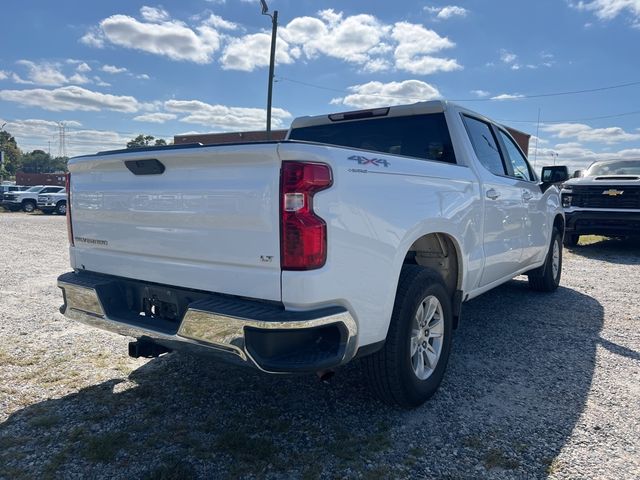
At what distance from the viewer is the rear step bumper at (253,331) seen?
2.26 metres

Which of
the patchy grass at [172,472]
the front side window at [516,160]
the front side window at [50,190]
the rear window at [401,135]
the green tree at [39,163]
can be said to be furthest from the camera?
the green tree at [39,163]

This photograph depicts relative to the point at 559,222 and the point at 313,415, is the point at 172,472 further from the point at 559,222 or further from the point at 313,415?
the point at 559,222

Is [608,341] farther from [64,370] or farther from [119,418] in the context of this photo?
[64,370]

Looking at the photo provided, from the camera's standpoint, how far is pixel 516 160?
5148 mm

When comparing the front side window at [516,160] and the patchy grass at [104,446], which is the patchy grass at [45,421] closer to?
the patchy grass at [104,446]

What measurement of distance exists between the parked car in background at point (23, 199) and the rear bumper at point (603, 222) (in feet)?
88.7

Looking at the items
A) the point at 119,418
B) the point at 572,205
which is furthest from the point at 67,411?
the point at 572,205

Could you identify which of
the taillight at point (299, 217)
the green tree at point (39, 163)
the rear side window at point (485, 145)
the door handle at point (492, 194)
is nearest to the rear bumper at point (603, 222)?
the rear side window at point (485, 145)

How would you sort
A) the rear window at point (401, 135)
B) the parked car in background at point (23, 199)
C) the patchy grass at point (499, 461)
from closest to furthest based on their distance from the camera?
the patchy grass at point (499, 461)
the rear window at point (401, 135)
the parked car in background at point (23, 199)

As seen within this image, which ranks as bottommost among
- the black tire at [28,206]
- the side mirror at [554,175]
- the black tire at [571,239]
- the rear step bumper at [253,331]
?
the black tire at [28,206]

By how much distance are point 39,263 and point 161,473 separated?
24.4 ft

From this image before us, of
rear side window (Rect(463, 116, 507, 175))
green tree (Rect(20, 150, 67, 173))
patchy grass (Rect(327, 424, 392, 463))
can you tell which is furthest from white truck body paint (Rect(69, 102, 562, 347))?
green tree (Rect(20, 150, 67, 173))

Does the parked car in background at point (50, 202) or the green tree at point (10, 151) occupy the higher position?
the green tree at point (10, 151)

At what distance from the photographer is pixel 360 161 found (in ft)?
8.25
